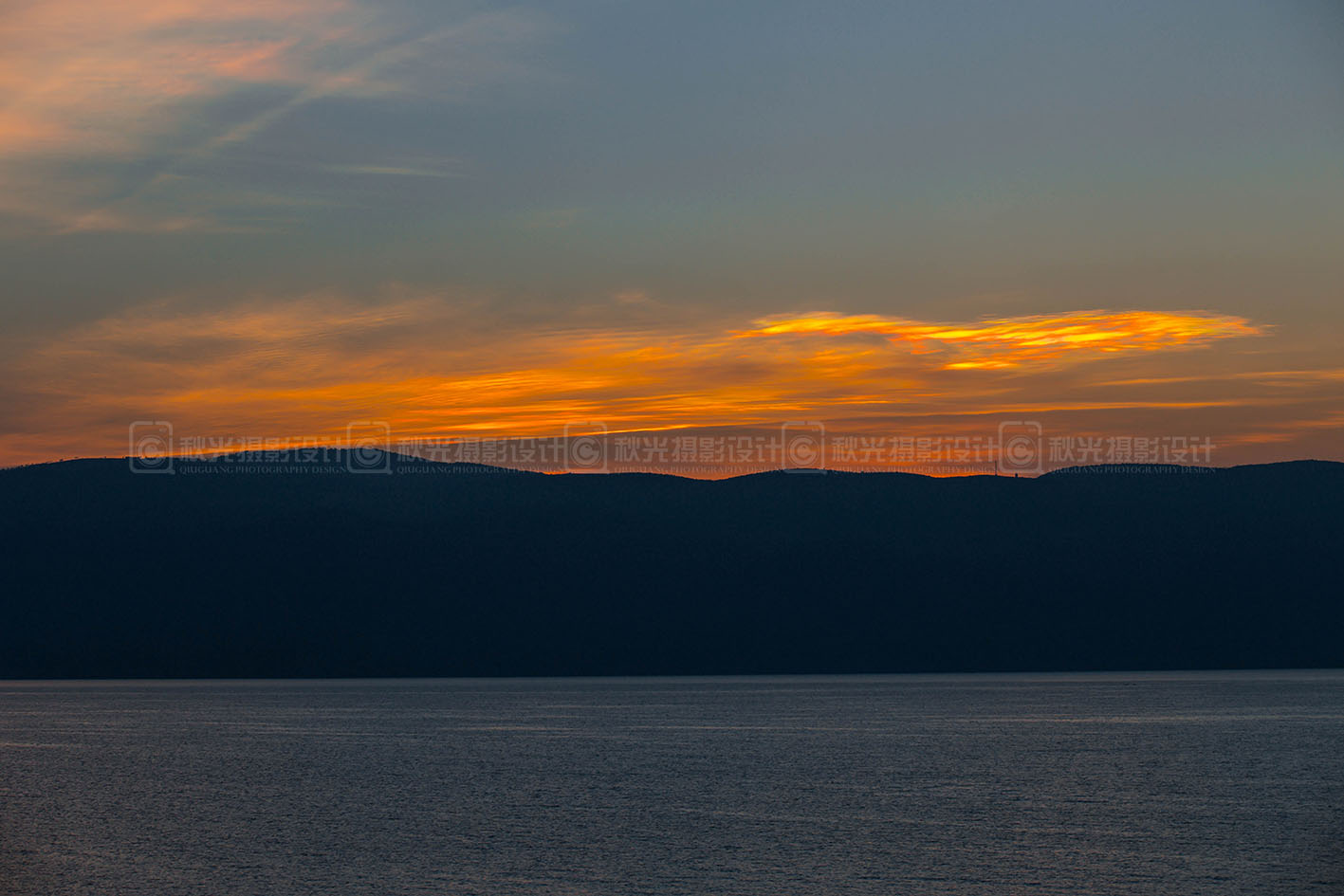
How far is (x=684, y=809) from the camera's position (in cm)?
3575

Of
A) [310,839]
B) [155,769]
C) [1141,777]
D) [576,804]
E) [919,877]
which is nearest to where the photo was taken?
[919,877]

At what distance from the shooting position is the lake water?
25.8 m

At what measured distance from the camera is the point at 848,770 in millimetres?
45875

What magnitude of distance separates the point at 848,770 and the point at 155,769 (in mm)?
22290

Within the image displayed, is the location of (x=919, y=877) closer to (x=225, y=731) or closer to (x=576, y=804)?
(x=576, y=804)

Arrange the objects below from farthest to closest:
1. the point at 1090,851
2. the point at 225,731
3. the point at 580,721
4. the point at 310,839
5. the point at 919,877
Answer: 1. the point at 580,721
2. the point at 225,731
3. the point at 310,839
4. the point at 1090,851
5. the point at 919,877

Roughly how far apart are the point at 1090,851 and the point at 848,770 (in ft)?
58.7

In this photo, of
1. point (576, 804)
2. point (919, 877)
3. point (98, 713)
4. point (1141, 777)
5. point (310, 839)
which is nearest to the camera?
point (919, 877)

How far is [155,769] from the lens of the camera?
1970 inches

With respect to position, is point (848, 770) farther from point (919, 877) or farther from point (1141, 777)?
point (919, 877)

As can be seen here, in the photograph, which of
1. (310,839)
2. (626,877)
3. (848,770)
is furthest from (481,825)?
(848,770)

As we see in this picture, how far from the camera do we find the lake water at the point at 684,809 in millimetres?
25844

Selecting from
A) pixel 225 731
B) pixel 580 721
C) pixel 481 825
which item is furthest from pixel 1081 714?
pixel 481 825

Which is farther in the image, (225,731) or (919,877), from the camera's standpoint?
(225,731)
